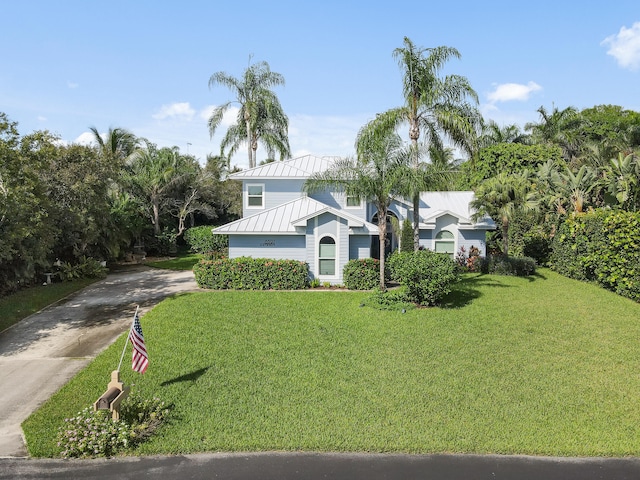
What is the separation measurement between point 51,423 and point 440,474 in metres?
6.83

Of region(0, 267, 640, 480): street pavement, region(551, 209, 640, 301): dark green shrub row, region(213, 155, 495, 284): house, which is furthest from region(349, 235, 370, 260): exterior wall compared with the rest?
region(0, 267, 640, 480): street pavement

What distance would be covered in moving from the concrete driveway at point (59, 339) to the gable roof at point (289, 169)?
6454mm

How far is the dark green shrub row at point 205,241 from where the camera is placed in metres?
32.5

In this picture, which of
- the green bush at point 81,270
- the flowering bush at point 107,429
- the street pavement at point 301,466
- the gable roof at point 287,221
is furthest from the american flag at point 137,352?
the green bush at point 81,270

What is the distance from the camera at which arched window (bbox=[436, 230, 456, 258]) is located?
22.6 m

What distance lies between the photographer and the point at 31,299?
17.2 m

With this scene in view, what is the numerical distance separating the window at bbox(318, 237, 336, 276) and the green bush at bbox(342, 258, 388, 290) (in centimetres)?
85

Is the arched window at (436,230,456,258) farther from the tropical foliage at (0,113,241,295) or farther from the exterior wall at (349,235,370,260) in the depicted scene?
the tropical foliage at (0,113,241,295)

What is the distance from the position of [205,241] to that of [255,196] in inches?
409

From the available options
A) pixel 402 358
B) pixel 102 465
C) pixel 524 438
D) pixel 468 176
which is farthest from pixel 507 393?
pixel 468 176

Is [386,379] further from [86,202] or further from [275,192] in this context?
[86,202]

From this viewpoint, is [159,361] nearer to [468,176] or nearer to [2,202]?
[2,202]

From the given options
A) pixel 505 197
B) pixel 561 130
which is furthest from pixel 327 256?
pixel 561 130

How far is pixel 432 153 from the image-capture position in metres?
19.1
